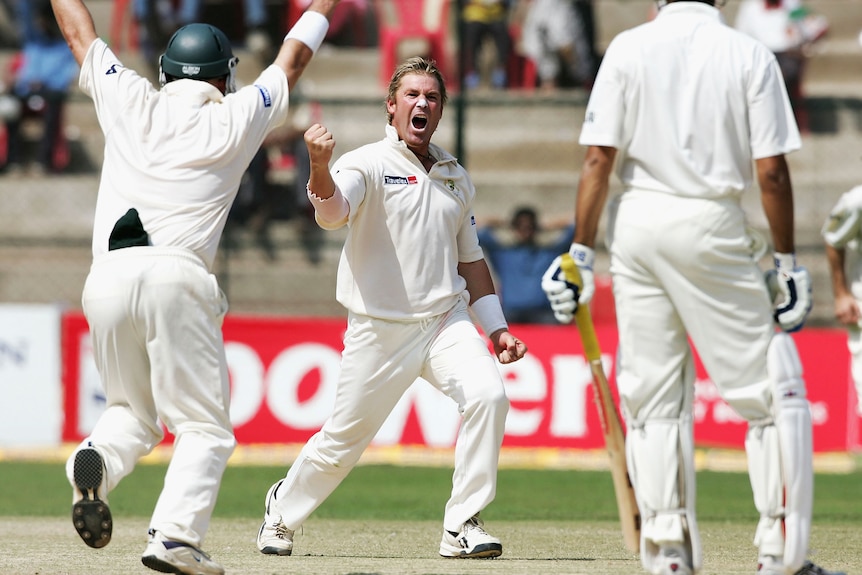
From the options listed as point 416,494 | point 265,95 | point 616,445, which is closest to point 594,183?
point 616,445

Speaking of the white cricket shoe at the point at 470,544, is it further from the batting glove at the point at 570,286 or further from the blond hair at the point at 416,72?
the blond hair at the point at 416,72

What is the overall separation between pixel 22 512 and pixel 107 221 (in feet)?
13.3

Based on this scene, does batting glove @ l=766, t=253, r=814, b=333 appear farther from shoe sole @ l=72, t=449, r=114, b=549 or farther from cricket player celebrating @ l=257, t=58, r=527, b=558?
shoe sole @ l=72, t=449, r=114, b=549

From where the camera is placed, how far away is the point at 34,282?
1520 cm

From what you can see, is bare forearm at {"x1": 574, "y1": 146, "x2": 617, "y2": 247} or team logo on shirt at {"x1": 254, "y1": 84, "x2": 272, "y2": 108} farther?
team logo on shirt at {"x1": 254, "y1": 84, "x2": 272, "y2": 108}

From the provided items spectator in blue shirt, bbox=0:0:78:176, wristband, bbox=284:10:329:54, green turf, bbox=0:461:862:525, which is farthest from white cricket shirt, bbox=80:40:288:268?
spectator in blue shirt, bbox=0:0:78:176

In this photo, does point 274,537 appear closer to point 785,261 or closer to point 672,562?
point 672,562

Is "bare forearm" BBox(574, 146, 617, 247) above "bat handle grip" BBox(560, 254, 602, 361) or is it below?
above

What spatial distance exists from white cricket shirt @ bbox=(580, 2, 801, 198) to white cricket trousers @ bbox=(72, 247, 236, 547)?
146cm

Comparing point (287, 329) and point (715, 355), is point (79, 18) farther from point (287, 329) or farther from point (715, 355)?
point (287, 329)

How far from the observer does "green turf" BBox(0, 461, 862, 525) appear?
8602 mm

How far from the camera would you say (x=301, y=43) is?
538cm

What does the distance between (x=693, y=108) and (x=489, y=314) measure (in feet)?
5.90

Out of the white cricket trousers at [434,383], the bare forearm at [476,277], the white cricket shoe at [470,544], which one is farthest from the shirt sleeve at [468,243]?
the white cricket shoe at [470,544]
